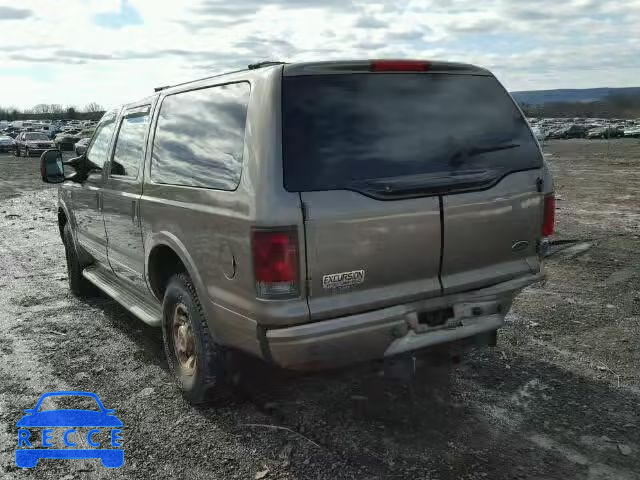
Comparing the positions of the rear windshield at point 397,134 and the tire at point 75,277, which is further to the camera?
the tire at point 75,277

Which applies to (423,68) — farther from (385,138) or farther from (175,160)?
(175,160)

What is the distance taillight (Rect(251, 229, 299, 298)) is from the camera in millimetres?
2979

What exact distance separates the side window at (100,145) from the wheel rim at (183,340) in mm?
1851

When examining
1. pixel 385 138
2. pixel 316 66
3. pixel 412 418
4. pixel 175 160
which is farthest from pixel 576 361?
pixel 175 160

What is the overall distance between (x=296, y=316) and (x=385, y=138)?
1.06 metres

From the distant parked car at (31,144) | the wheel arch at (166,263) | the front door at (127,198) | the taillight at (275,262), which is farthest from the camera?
the distant parked car at (31,144)

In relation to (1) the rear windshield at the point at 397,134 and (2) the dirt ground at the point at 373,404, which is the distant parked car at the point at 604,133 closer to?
(2) the dirt ground at the point at 373,404

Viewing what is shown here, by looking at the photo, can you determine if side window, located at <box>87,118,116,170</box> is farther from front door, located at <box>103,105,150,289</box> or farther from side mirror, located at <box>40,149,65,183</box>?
side mirror, located at <box>40,149,65,183</box>

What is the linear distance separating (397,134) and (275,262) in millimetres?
989

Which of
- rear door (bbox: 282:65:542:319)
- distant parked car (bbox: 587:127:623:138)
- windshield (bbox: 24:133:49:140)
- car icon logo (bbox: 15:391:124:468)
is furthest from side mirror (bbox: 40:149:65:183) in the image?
distant parked car (bbox: 587:127:623:138)

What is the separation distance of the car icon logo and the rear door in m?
1.52

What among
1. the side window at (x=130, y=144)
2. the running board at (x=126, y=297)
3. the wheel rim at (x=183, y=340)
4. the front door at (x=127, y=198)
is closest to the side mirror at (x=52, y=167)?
the running board at (x=126, y=297)

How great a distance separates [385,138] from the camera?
3.28 metres

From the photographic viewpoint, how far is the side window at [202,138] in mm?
3355
